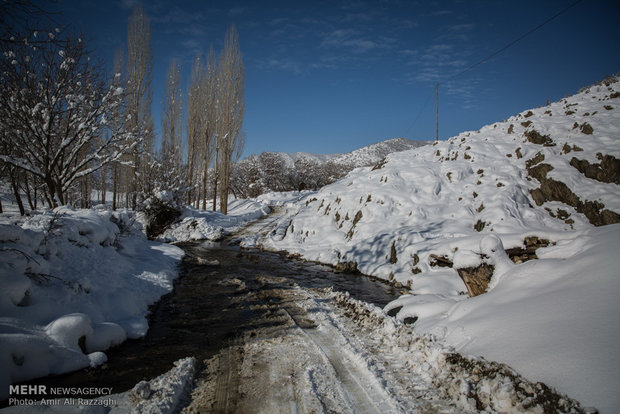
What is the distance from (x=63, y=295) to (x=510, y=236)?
8916 millimetres

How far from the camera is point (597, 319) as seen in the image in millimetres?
2812

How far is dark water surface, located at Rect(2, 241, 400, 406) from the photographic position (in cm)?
353

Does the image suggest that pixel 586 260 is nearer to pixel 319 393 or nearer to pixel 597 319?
pixel 597 319

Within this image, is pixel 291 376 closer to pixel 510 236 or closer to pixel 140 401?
pixel 140 401

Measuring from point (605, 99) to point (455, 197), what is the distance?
26.8 ft

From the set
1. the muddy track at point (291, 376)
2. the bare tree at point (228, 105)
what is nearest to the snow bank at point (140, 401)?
the muddy track at point (291, 376)

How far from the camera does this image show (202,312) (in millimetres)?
Answer: 5883

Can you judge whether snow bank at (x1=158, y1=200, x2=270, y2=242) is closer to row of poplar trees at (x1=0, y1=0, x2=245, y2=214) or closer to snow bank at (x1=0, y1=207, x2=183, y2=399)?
row of poplar trees at (x1=0, y1=0, x2=245, y2=214)

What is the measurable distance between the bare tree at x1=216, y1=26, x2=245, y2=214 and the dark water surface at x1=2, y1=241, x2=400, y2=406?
17.8 m

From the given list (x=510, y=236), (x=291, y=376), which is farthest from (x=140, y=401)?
(x=510, y=236)

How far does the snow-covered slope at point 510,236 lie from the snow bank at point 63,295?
506 cm

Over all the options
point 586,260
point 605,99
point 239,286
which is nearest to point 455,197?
point 605,99

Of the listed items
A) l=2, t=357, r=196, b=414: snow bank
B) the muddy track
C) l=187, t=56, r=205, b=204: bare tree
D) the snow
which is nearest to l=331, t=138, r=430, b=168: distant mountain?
l=187, t=56, r=205, b=204: bare tree

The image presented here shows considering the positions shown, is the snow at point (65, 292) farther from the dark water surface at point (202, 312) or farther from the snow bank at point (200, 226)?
the snow bank at point (200, 226)
